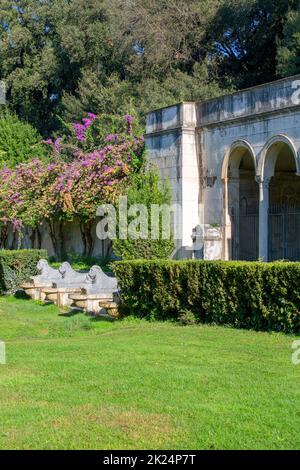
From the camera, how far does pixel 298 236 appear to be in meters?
19.1

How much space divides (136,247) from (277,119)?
5098mm

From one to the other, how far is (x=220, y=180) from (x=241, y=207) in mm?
1095

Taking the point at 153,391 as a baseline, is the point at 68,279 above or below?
above

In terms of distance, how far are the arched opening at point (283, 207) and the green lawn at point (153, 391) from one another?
303 inches

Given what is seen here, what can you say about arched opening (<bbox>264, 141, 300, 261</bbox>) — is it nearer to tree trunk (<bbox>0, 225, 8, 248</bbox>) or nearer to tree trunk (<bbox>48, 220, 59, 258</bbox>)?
tree trunk (<bbox>48, 220, 59, 258</bbox>)

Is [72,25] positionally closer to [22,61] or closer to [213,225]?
[22,61]

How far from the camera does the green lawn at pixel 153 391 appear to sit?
5656 millimetres

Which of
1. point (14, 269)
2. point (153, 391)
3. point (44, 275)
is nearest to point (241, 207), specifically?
point (44, 275)

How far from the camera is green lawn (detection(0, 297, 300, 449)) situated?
5656 millimetres

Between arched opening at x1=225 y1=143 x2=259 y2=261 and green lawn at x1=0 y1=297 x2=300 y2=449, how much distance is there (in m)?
7.64

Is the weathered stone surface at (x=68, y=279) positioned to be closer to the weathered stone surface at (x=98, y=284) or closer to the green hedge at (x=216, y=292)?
the weathered stone surface at (x=98, y=284)

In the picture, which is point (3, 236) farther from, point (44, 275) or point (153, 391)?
point (153, 391)

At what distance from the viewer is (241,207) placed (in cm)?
1916

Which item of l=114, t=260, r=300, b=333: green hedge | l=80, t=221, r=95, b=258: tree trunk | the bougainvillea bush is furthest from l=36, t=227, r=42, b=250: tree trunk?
l=114, t=260, r=300, b=333: green hedge
